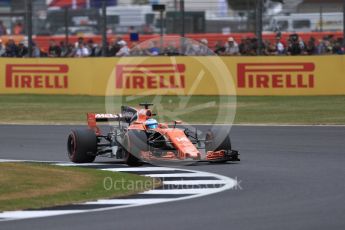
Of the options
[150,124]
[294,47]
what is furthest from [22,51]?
[150,124]

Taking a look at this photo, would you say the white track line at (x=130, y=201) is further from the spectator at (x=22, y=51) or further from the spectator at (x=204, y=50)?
the spectator at (x=22, y=51)

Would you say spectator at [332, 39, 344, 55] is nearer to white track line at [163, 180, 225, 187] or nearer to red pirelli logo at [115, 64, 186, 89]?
red pirelli logo at [115, 64, 186, 89]

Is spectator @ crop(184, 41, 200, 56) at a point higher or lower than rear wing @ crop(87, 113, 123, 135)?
higher

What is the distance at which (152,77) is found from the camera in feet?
94.5

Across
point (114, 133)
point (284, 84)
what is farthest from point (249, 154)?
point (284, 84)

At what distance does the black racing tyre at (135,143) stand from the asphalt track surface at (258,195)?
73 cm

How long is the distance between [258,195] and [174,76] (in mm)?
17350

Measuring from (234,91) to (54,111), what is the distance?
5.32 metres

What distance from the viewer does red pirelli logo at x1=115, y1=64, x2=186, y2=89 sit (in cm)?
2859

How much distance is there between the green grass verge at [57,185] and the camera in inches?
434

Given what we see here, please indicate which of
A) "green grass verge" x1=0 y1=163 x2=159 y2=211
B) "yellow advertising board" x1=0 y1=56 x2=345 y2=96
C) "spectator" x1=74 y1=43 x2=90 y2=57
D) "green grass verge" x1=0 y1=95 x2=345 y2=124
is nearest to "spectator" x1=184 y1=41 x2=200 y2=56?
"yellow advertising board" x1=0 y1=56 x2=345 y2=96

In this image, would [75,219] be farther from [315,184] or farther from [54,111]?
[54,111]

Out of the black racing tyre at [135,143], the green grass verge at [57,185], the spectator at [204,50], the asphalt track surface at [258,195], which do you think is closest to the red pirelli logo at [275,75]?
the spectator at [204,50]

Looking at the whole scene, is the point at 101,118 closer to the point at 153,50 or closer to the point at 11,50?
the point at 153,50
